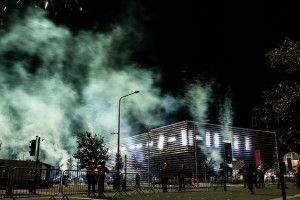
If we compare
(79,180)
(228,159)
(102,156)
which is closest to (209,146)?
(102,156)

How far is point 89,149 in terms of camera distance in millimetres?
35062

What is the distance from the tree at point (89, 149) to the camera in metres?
34.4

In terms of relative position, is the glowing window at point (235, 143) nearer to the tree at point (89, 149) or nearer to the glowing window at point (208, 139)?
the glowing window at point (208, 139)

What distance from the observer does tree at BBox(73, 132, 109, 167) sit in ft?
113

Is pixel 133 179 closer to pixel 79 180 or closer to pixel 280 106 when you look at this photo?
pixel 79 180

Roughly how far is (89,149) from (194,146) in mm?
65667

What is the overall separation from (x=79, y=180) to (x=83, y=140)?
19632 millimetres

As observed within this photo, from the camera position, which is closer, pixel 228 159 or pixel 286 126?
pixel 286 126

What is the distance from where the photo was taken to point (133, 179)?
76.1 feet

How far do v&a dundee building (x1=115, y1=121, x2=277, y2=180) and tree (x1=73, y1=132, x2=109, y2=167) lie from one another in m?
53.4

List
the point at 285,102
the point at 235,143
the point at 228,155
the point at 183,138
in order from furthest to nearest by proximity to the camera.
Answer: the point at 235,143 → the point at 183,138 → the point at 228,155 → the point at 285,102

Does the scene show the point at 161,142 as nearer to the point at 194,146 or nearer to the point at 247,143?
the point at 194,146

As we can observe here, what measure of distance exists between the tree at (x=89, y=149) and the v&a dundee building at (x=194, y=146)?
53.4 m

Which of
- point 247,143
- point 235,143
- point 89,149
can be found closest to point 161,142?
point 235,143
